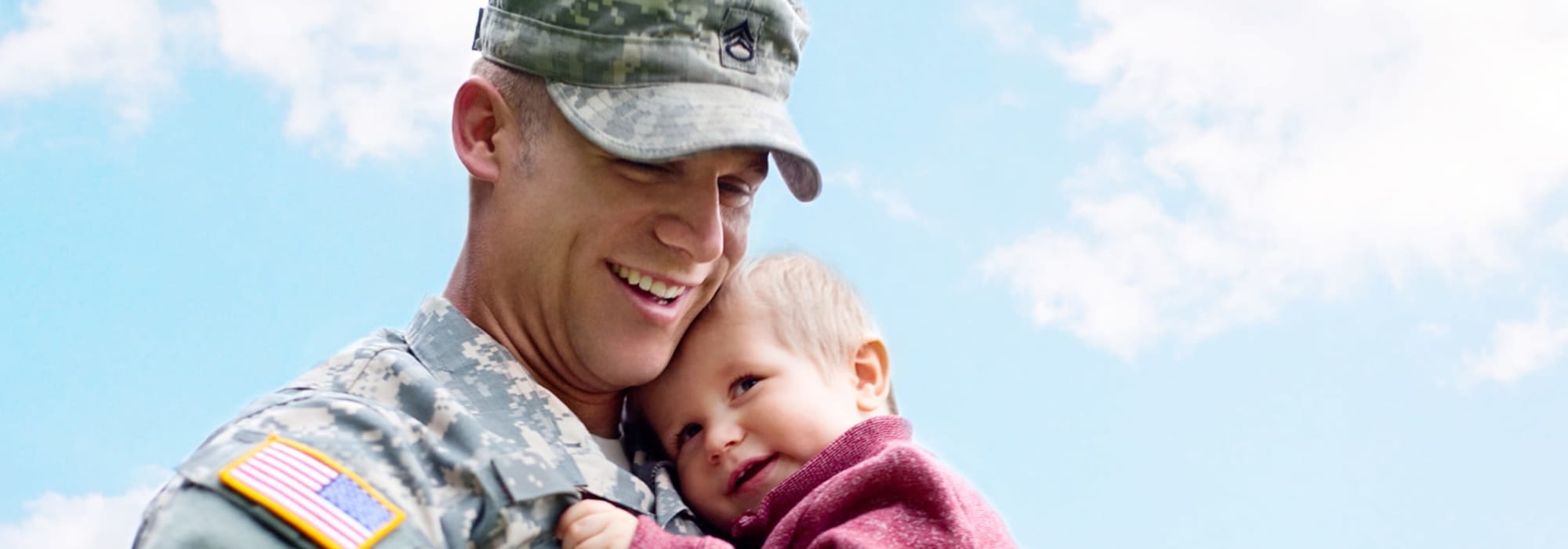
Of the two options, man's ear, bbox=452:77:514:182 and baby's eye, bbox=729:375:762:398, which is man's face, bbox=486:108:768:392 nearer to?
man's ear, bbox=452:77:514:182

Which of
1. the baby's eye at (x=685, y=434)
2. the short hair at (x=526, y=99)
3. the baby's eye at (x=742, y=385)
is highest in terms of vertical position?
the short hair at (x=526, y=99)

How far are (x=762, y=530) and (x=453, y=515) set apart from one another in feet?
2.02

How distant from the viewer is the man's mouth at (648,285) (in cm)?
292

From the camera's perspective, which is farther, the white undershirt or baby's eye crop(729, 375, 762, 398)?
the white undershirt

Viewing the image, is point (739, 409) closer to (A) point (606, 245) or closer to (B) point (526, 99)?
(A) point (606, 245)

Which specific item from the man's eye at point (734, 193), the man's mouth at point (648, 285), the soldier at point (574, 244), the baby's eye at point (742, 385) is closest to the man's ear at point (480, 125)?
the soldier at point (574, 244)

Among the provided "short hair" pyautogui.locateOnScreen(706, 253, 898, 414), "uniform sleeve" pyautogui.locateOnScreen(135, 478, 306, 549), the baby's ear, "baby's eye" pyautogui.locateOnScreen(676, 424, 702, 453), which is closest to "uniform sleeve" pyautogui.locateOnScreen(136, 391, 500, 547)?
"uniform sleeve" pyautogui.locateOnScreen(135, 478, 306, 549)

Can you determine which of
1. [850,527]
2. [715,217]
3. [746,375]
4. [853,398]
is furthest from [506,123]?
[850,527]

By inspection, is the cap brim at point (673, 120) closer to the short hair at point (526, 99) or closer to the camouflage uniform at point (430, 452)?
the short hair at point (526, 99)

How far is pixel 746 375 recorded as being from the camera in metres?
2.93

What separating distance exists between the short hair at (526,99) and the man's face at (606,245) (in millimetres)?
15

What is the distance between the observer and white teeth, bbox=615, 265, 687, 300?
2.92m

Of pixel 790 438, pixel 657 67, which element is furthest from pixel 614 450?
pixel 657 67

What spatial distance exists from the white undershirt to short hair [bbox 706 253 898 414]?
14.7 inches
